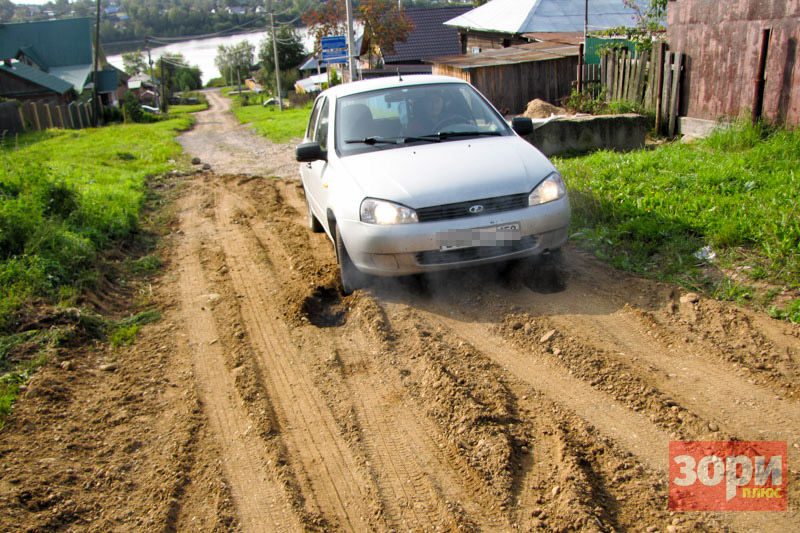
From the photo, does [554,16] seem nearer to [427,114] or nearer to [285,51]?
[427,114]

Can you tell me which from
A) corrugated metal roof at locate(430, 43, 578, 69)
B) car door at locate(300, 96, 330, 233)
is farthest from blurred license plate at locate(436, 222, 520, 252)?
corrugated metal roof at locate(430, 43, 578, 69)

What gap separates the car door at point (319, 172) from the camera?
6.20 metres

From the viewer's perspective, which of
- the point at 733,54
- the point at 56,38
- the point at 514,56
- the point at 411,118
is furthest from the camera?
the point at 56,38

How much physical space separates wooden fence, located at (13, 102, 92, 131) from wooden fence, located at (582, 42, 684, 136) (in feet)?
105

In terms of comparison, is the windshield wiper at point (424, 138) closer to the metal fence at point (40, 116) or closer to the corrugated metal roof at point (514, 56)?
the corrugated metal roof at point (514, 56)

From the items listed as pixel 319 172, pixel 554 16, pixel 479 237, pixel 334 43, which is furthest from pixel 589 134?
pixel 554 16

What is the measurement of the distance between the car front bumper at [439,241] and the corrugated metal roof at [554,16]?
19.1 m

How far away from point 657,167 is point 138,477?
6.56 metres

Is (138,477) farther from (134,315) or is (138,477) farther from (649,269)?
(649,269)

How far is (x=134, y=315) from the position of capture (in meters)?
5.80

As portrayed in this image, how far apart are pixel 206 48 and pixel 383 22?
73.2m

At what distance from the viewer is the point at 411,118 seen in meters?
6.16

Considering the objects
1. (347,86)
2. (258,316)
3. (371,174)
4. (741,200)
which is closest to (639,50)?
(741,200)

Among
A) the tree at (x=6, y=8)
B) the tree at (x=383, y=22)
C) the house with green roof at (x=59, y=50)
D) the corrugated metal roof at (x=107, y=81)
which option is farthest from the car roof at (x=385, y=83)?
the tree at (x=6, y=8)
